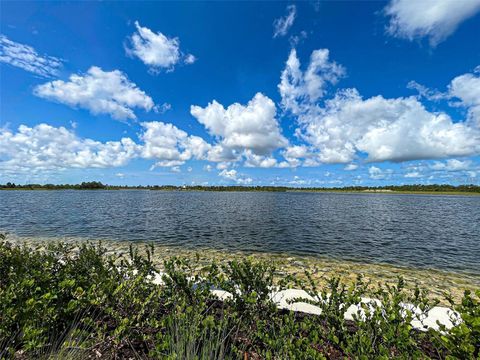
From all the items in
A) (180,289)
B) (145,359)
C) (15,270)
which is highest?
(15,270)

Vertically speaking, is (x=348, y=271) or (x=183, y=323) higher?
(x=183, y=323)

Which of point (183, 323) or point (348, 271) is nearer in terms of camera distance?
point (183, 323)

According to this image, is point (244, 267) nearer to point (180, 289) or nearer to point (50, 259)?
point (180, 289)

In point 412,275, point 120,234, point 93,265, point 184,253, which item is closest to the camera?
point 93,265

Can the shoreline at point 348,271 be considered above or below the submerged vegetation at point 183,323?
below

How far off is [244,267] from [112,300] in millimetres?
2831

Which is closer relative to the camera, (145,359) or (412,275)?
(145,359)

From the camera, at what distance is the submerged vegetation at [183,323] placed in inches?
138

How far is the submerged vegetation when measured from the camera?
350cm

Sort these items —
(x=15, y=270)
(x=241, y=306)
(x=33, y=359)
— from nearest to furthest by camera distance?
(x=33, y=359), (x=241, y=306), (x=15, y=270)

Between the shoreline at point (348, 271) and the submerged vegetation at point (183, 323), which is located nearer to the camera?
the submerged vegetation at point (183, 323)

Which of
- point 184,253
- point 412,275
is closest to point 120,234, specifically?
point 184,253

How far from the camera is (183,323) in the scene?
4.10 metres

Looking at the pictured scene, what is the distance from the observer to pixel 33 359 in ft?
11.9
